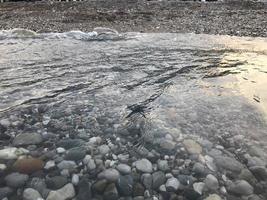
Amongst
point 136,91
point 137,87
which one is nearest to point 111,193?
point 136,91

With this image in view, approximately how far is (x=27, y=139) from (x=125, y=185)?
4.80 ft

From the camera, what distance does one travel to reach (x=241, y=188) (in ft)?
13.1

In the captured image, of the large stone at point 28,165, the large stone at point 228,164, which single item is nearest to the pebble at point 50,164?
the large stone at point 28,165

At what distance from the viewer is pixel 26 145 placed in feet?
14.9

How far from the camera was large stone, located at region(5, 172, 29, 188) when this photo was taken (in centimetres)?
384

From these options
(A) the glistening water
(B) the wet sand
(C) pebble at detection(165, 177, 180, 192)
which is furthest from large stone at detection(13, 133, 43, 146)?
(B) the wet sand

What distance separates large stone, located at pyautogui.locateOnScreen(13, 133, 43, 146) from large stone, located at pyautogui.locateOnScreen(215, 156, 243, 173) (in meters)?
2.10

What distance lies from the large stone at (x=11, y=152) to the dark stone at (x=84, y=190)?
2.86 feet

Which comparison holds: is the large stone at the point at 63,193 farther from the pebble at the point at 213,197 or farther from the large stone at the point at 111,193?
the pebble at the point at 213,197

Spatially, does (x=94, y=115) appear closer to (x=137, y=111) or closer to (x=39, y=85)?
(x=137, y=111)

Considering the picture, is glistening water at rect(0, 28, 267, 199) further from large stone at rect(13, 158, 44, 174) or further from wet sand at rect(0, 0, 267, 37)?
wet sand at rect(0, 0, 267, 37)

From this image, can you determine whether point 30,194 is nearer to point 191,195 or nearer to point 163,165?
point 163,165

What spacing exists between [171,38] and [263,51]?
292 cm

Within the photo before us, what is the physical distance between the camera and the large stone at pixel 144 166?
4.16 meters
